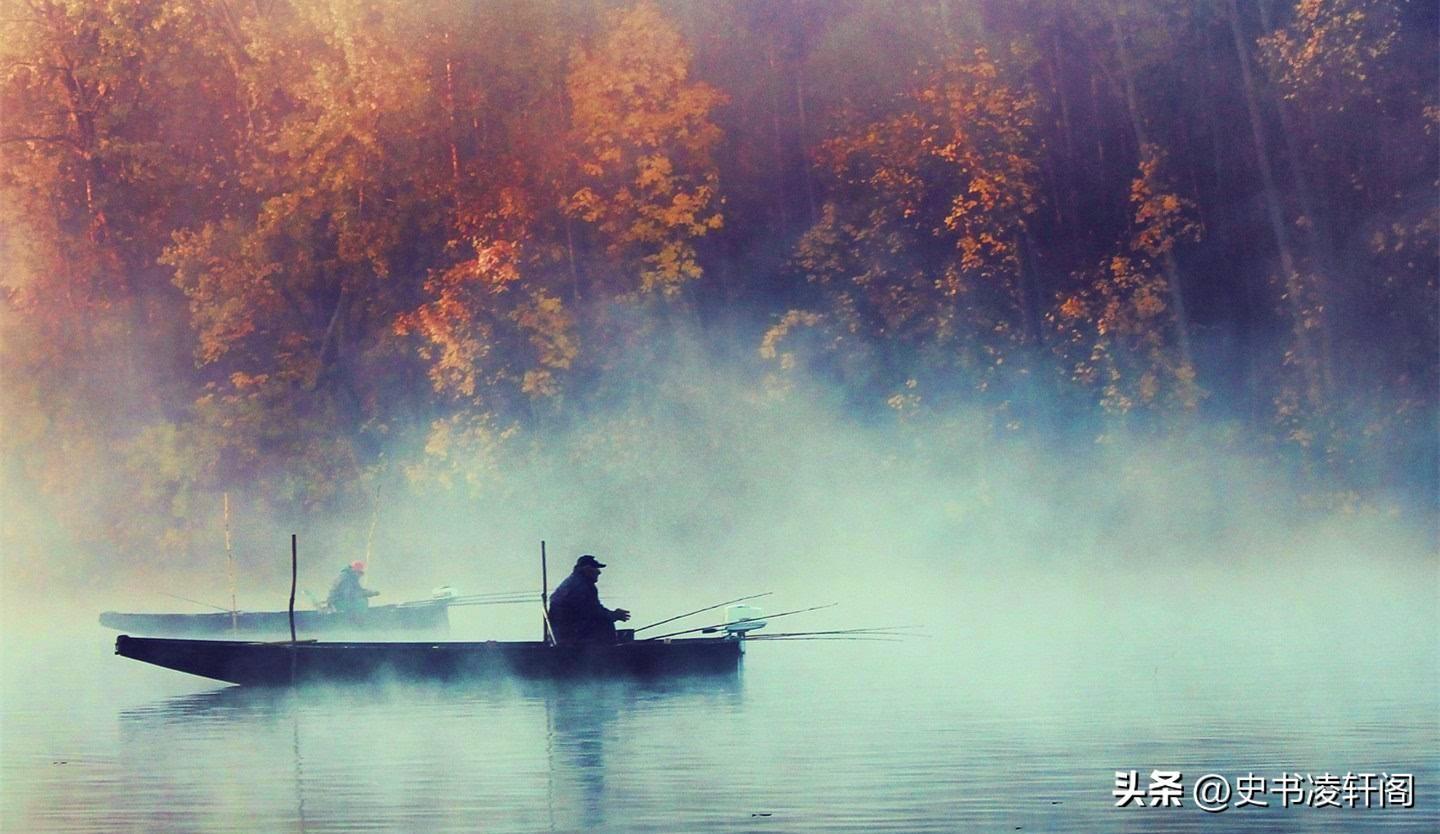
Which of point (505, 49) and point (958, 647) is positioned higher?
point (505, 49)

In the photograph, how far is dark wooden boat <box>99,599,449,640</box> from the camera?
107ft

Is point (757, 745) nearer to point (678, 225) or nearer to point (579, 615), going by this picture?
point (579, 615)

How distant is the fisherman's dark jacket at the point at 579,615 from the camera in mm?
25031

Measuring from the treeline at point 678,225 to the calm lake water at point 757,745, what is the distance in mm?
16050

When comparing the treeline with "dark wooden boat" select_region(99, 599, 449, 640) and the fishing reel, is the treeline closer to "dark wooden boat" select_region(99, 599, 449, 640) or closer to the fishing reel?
"dark wooden boat" select_region(99, 599, 449, 640)

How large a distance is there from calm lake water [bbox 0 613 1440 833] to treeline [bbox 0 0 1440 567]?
16.0 metres

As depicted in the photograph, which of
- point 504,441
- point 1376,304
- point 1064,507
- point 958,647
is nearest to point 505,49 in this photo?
point 504,441

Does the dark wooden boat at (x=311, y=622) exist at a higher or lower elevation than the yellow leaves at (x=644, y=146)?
lower

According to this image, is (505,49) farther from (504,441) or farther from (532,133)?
(504,441)

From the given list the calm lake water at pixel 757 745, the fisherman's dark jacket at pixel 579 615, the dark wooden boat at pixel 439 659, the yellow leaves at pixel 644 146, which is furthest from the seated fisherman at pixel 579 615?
the yellow leaves at pixel 644 146

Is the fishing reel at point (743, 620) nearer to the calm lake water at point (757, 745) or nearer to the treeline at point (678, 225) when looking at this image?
the calm lake water at point (757, 745)

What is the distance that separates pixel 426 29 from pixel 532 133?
10.1 feet

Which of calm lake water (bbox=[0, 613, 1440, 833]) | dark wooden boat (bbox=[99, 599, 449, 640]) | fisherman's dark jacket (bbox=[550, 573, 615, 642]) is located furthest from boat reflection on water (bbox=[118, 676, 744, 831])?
dark wooden boat (bbox=[99, 599, 449, 640])

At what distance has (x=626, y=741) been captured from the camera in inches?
806
